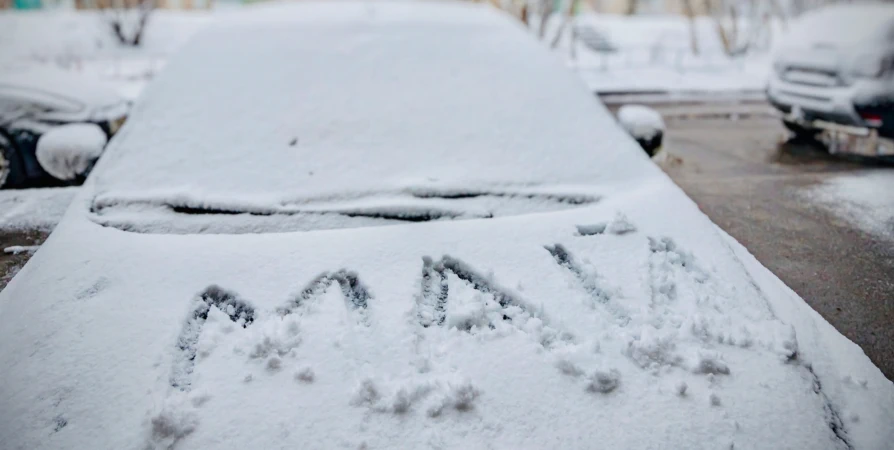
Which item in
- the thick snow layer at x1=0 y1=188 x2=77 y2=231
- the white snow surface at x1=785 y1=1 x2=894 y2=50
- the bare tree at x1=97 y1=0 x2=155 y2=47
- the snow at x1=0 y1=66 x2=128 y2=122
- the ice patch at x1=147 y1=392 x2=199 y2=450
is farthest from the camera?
the bare tree at x1=97 y1=0 x2=155 y2=47

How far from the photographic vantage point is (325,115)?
2.12 metres

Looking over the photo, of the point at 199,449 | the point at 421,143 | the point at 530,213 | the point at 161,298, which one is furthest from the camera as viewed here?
the point at 421,143

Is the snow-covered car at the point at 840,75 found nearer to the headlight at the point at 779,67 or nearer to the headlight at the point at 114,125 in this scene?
the headlight at the point at 779,67

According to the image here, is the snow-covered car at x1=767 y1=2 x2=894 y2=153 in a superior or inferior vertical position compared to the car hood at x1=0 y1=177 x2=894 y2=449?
inferior

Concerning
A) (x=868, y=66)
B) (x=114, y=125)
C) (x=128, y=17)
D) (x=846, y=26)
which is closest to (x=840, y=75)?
(x=868, y=66)

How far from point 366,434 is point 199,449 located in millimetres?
345

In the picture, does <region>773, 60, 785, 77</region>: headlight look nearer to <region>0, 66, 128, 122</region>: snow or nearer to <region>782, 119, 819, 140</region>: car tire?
<region>782, 119, 819, 140</region>: car tire

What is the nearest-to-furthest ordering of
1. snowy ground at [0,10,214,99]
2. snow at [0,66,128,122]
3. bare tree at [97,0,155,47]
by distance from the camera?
snow at [0,66,128,122] → snowy ground at [0,10,214,99] → bare tree at [97,0,155,47]

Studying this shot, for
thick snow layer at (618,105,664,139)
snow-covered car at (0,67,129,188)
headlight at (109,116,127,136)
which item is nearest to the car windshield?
thick snow layer at (618,105,664,139)

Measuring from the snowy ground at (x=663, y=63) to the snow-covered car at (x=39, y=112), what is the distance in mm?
7689

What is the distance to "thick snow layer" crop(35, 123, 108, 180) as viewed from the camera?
271cm

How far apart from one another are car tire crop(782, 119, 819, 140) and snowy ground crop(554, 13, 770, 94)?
3.77 metres

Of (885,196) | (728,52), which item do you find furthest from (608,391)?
(728,52)

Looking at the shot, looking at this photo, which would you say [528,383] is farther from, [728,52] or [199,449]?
[728,52]
